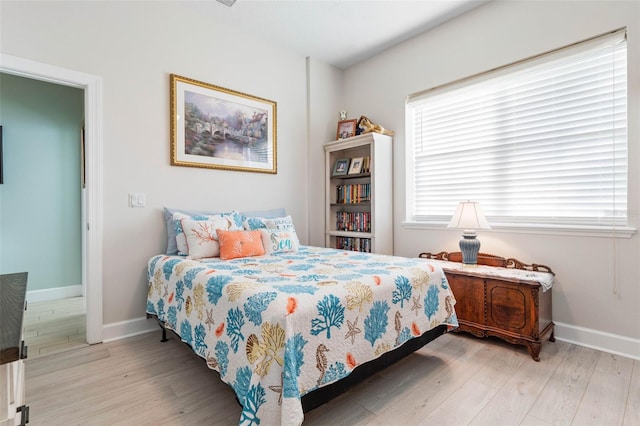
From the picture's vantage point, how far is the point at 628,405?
64.3 inches

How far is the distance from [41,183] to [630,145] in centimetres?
538

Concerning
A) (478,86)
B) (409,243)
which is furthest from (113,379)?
(478,86)

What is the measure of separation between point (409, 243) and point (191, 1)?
10.2 feet

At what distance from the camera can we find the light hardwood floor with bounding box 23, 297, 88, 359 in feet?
7.82

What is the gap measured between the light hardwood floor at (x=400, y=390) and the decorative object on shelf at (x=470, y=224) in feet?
2.39

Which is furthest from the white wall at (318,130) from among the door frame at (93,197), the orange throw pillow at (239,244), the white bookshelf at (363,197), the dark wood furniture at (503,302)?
the door frame at (93,197)

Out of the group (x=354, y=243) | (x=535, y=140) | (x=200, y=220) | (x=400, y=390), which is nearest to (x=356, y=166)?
(x=354, y=243)

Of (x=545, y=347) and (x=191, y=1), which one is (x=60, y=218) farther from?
(x=545, y=347)

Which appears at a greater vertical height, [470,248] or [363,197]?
[363,197]

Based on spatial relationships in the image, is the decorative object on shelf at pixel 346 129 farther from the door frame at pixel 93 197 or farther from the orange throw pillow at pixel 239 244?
the door frame at pixel 93 197

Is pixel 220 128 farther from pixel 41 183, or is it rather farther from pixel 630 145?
pixel 630 145

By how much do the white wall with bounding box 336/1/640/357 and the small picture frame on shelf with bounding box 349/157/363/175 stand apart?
474mm

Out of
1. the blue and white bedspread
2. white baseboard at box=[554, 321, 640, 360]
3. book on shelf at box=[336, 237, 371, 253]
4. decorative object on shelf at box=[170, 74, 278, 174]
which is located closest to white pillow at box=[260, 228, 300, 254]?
the blue and white bedspread

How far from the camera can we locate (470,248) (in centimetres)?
268
